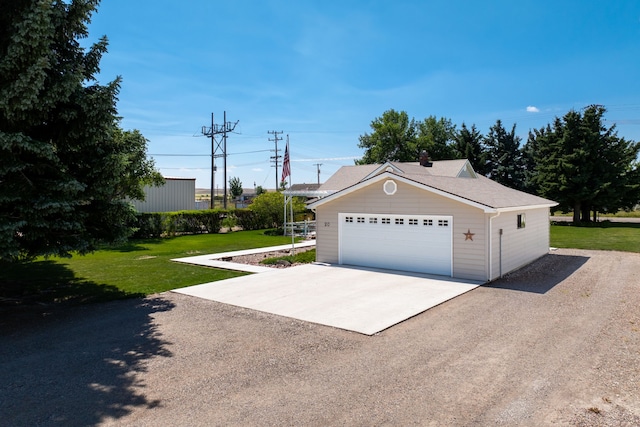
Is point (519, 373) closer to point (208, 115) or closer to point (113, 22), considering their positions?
point (113, 22)

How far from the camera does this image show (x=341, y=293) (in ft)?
31.4

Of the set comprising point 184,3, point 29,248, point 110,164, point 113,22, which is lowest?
point 29,248

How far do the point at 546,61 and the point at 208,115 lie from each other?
28858 mm

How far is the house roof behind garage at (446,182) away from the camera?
1167 centimetres

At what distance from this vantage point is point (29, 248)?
761cm

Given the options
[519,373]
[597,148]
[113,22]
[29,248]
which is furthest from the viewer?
[597,148]

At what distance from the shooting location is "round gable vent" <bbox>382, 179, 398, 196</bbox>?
12.4 m

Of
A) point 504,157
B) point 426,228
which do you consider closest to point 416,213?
point 426,228

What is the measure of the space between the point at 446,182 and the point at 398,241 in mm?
2699

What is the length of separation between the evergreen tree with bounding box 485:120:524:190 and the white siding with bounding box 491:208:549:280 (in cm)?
2381

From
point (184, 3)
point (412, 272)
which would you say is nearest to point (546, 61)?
point (412, 272)

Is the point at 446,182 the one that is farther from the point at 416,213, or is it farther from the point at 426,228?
the point at 426,228

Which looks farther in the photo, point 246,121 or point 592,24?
point 246,121

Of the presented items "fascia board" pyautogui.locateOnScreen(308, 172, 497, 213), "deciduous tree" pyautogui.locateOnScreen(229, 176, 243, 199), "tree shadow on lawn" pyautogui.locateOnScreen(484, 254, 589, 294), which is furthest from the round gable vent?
"deciduous tree" pyautogui.locateOnScreen(229, 176, 243, 199)
